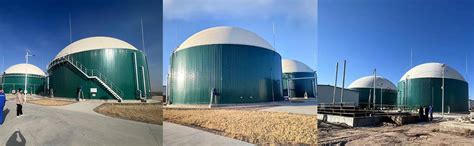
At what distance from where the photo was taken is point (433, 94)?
34.5 feet

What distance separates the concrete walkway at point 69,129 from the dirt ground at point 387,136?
168 inches

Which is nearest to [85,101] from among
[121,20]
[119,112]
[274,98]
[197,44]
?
[119,112]

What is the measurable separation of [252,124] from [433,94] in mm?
7579

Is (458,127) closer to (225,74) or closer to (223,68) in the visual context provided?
(225,74)

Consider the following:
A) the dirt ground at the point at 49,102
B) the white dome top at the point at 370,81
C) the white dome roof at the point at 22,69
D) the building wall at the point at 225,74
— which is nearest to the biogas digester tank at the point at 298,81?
the white dome top at the point at 370,81

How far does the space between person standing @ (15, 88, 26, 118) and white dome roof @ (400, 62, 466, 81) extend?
9965mm

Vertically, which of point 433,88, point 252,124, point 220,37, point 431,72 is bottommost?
point 252,124

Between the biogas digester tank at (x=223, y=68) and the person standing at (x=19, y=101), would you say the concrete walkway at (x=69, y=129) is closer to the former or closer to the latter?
the person standing at (x=19, y=101)

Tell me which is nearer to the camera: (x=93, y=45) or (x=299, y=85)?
(x=93, y=45)

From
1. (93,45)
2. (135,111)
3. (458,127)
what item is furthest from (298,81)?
(93,45)

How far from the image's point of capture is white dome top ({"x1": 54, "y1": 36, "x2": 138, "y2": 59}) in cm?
512

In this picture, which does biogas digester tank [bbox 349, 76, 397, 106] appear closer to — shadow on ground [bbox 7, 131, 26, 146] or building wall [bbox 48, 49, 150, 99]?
building wall [bbox 48, 49, 150, 99]

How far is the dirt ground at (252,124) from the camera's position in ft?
20.9

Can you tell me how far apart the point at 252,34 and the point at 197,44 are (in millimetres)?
1796
